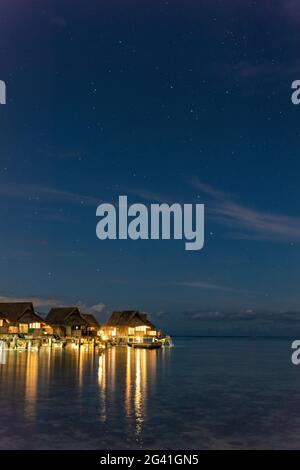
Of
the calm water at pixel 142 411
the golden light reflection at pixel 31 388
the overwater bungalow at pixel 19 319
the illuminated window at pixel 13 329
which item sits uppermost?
the overwater bungalow at pixel 19 319

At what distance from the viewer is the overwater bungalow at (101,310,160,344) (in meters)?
107

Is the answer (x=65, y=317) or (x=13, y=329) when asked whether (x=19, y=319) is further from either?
(x=65, y=317)

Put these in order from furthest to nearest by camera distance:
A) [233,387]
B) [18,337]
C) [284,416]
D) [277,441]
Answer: [18,337]
[233,387]
[284,416]
[277,441]

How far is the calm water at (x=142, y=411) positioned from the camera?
2316cm

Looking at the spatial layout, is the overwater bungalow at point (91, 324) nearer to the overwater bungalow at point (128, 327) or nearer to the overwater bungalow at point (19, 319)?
the overwater bungalow at point (128, 327)

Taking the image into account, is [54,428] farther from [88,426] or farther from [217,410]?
[217,410]

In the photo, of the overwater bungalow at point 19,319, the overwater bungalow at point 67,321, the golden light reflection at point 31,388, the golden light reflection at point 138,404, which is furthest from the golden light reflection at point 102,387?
the overwater bungalow at point 67,321

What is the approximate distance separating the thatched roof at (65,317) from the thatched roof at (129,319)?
8555 mm

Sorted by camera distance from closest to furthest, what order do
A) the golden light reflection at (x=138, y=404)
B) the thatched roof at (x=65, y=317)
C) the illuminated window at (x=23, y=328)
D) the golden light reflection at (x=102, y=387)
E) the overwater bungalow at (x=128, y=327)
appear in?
1. the golden light reflection at (x=138, y=404)
2. the golden light reflection at (x=102, y=387)
3. the illuminated window at (x=23, y=328)
4. the thatched roof at (x=65, y=317)
5. the overwater bungalow at (x=128, y=327)

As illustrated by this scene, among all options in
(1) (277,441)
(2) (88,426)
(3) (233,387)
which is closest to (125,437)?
(2) (88,426)

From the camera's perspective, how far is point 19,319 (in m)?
86.9
